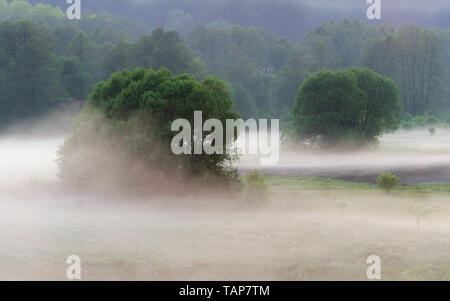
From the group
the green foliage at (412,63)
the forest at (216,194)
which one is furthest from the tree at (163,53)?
the green foliage at (412,63)

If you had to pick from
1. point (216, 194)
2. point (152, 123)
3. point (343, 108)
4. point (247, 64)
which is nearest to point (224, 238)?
point (216, 194)

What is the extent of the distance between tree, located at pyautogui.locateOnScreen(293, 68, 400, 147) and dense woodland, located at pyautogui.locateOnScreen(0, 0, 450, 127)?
96.2ft

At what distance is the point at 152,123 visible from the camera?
2534 cm

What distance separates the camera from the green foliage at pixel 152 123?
24875mm

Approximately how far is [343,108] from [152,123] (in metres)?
28.5

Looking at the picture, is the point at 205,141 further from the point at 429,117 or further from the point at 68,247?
the point at 429,117

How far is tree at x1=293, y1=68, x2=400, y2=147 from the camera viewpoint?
5100cm

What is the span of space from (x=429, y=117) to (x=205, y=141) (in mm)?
66585

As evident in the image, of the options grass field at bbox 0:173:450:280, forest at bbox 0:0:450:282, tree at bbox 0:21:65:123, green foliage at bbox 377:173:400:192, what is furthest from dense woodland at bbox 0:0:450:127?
grass field at bbox 0:173:450:280

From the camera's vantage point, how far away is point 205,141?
2555 cm

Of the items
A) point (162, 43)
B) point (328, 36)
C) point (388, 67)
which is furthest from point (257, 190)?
point (328, 36)

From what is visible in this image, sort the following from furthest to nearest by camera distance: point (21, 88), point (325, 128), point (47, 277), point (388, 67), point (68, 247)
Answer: point (388, 67), point (21, 88), point (325, 128), point (68, 247), point (47, 277)

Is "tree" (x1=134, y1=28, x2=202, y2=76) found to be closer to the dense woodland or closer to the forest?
the dense woodland

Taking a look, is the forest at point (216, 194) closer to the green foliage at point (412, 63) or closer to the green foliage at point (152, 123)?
the green foliage at point (152, 123)
